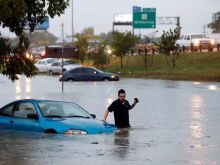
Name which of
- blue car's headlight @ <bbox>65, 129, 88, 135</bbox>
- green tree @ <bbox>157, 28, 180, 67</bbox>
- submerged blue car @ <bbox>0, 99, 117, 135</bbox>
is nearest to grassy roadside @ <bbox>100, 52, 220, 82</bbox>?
green tree @ <bbox>157, 28, 180, 67</bbox>

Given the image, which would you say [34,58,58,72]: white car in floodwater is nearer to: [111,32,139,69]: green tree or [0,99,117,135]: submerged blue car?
[111,32,139,69]: green tree

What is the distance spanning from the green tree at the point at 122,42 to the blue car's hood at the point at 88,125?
63.7 metres

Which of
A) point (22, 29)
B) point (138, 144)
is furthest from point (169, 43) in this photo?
point (138, 144)

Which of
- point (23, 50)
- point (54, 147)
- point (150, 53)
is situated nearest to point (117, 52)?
point (150, 53)

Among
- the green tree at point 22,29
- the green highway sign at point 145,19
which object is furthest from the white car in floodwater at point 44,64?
the green tree at point 22,29

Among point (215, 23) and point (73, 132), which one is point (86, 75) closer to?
point (73, 132)

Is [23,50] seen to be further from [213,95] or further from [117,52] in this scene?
[117,52]

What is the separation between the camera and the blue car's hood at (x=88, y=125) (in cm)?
1919

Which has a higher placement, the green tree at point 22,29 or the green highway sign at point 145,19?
the green highway sign at point 145,19

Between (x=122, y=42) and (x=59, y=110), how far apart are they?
64062 millimetres

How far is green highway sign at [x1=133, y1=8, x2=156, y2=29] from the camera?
3349 inches

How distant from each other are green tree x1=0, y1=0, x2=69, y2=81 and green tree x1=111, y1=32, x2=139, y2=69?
6015 centimetres

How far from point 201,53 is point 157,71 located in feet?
25.6

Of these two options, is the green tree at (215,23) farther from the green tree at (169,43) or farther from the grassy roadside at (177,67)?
the green tree at (169,43)
